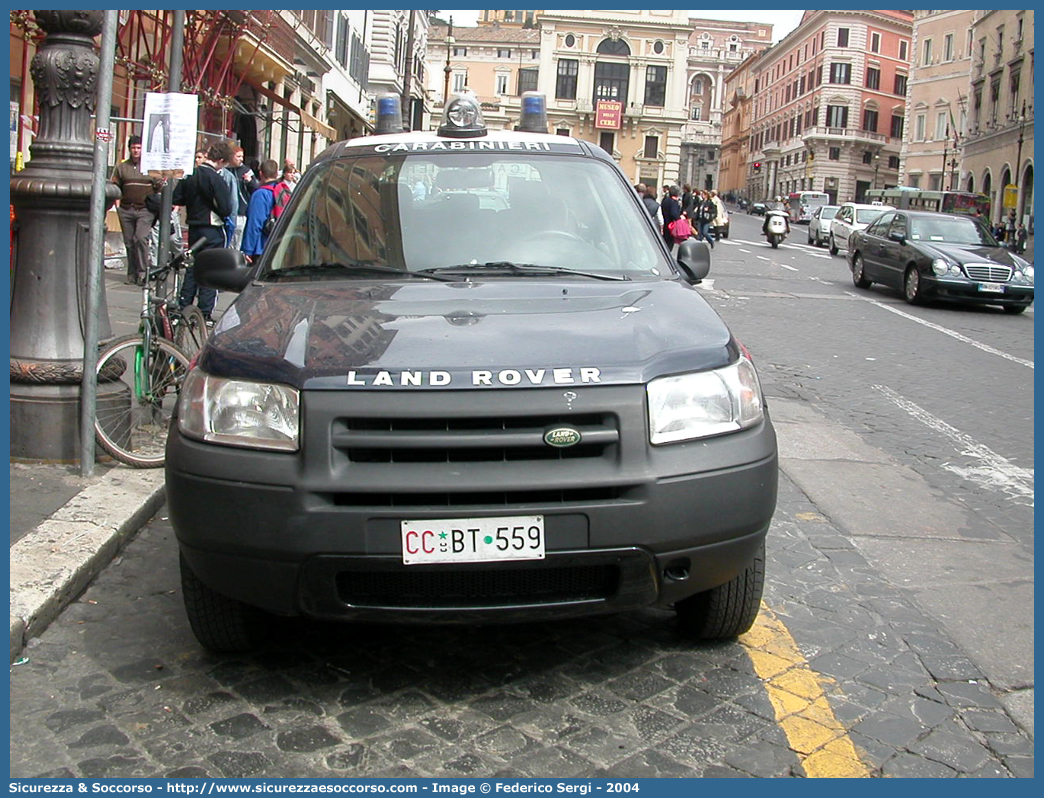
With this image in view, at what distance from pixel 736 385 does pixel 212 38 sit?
18.1m

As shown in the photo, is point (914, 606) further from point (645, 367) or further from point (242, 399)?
point (242, 399)

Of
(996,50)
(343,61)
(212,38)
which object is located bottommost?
(212,38)

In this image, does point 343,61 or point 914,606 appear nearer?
point 914,606

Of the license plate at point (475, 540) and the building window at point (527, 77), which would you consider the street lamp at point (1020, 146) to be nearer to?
the license plate at point (475, 540)

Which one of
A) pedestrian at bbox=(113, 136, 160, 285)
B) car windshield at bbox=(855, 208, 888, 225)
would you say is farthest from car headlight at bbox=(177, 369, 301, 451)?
car windshield at bbox=(855, 208, 888, 225)

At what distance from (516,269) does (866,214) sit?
2958 cm

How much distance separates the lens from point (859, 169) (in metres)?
97.5

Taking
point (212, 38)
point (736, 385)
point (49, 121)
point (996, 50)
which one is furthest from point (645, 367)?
A: point (996, 50)

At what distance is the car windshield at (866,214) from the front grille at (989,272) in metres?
15.0

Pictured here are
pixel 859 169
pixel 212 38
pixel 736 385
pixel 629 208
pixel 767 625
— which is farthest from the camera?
pixel 859 169

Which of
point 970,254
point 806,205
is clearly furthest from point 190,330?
point 806,205

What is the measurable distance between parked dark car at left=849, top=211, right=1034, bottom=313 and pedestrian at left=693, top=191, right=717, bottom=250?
38.6 ft

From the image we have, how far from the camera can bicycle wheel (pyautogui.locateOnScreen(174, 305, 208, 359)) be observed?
656cm

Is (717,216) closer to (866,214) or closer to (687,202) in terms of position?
(866,214)
